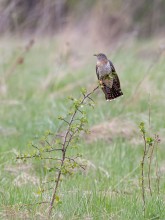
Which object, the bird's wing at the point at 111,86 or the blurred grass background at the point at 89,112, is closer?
the bird's wing at the point at 111,86

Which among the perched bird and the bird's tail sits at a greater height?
the perched bird

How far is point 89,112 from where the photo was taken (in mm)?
7484

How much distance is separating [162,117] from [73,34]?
21.1 ft

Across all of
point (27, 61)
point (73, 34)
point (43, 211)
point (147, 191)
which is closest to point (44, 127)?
point (147, 191)

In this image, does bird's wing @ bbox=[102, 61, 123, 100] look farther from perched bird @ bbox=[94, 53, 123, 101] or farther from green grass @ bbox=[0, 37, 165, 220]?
green grass @ bbox=[0, 37, 165, 220]

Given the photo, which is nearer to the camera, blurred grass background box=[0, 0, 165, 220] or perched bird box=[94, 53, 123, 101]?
perched bird box=[94, 53, 123, 101]

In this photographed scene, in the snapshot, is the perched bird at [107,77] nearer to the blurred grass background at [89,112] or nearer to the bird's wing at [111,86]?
the bird's wing at [111,86]

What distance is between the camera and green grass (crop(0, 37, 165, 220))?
444 cm

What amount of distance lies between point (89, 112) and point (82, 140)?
3.09 ft

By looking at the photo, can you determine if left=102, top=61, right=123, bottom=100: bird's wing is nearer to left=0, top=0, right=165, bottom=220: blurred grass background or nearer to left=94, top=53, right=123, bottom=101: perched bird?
left=94, top=53, right=123, bottom=101: perched bird

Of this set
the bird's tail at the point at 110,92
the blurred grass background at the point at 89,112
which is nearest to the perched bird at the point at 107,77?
the bird's tail at the point at 110,92

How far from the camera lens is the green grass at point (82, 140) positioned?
14.6 ft

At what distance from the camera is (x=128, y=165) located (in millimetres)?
5906

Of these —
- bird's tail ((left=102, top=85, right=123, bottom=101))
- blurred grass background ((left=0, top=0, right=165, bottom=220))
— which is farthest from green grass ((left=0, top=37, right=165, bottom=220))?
bird's tail ((left=102, top=85, right=123, bottom=101))
